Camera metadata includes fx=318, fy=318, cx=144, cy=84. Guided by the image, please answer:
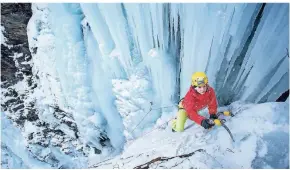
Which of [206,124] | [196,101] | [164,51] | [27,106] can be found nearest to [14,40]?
[27,106]

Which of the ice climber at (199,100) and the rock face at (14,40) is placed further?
the rock face at (14,40)

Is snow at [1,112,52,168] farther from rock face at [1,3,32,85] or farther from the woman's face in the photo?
the woman's face

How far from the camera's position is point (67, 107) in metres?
6.39

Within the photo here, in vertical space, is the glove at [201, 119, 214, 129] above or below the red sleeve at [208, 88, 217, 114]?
below

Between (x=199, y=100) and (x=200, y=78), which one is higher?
(x=200, y=78)

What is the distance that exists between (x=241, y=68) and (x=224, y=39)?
41 centimetres

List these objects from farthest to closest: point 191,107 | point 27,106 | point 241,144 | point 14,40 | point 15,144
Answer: point 15,144, point 27,106, point 14,40, point 191,107, point 241,144

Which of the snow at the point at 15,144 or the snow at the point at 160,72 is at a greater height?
the snow at the point at 160,72

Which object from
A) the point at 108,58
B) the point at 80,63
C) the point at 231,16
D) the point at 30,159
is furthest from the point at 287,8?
the point at 30,159

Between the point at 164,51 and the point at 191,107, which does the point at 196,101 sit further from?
the point at 164,51

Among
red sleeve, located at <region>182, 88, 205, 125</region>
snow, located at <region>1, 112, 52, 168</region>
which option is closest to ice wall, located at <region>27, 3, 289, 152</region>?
red sleeve, located at <region>182, 88, 205, 125</region>

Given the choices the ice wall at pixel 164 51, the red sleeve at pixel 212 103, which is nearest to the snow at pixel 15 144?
the ice wall at pixel 164 51

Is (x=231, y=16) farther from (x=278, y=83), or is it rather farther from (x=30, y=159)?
(x=30, y=159)

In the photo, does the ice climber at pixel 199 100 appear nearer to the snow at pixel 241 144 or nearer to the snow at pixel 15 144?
the snow at pixel 241 144
